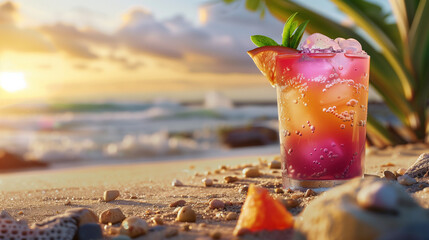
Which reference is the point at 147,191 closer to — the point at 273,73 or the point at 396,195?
the point at 273,73

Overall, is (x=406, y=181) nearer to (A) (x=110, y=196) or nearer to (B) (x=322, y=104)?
(B) (x=322, y=104)

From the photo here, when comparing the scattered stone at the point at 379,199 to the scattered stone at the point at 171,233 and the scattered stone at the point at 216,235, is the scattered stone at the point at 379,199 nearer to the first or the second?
the scattered stone at the point at 216,235

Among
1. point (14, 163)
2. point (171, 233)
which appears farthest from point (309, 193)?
point (14, 163)

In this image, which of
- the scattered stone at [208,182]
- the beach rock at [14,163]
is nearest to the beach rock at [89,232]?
the scattered stone at [208,182]

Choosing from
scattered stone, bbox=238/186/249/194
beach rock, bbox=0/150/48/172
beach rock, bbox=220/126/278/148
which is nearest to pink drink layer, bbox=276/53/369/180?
scattered stone, bbox=238/186/249/194

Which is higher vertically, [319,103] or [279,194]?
[319,103]

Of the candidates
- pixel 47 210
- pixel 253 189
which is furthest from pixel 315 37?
pixel 47 210
